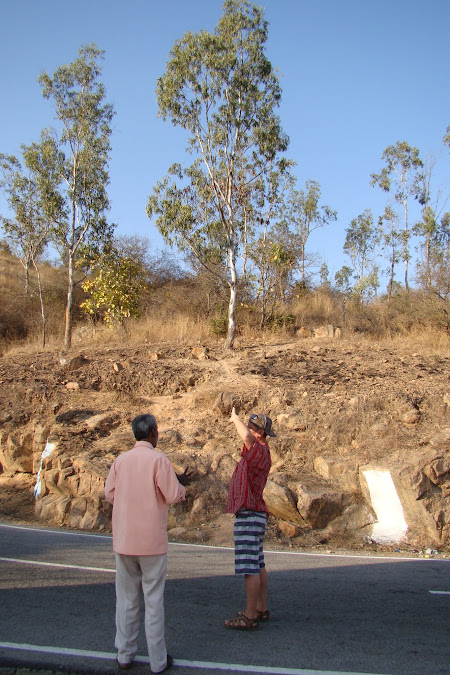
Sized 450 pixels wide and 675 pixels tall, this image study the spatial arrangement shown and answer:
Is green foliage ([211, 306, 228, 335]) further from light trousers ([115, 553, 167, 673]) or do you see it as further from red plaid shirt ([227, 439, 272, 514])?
light trousers ([115, 553, 167, 673])

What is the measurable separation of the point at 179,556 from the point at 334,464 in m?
4.24

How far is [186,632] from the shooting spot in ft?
14.2

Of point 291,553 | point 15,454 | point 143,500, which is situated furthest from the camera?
point 15,454

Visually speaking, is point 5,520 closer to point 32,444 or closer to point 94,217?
point 32,444

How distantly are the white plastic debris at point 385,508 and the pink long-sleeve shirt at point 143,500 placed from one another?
6.51 meters

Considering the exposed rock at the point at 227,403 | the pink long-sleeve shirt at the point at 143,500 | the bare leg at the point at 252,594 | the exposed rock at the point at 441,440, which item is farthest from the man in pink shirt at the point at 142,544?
the exposed rock at the point at 227,403

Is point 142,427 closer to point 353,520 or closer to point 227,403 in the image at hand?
point 353,520

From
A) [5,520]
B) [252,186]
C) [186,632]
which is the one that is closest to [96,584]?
[186,632]

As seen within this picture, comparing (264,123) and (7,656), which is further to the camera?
(264,123)

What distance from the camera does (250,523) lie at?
461cm

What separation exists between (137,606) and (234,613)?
1.37 m

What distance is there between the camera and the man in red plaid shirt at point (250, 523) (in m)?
4.47

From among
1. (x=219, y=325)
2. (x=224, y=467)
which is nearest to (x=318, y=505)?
(x=224, y=467)

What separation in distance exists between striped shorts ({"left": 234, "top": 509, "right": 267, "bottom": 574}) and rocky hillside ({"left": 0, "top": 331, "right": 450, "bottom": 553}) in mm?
4776
